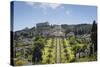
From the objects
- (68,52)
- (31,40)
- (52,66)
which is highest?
(31,40)

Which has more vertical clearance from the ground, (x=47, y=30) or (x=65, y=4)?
(x=65, y=4)

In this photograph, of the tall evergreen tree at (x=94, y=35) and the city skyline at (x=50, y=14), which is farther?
the tall evergreen tree at (x=94, y=35)

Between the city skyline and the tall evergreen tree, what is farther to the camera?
the tall evergreen tree

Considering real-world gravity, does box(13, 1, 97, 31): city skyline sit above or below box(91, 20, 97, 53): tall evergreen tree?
above

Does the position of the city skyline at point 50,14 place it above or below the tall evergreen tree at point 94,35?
above

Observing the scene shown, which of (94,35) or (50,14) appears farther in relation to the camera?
(94,35)
